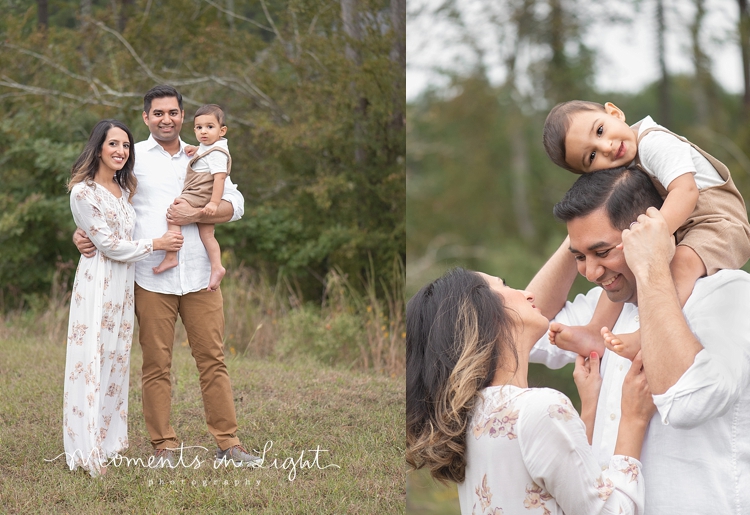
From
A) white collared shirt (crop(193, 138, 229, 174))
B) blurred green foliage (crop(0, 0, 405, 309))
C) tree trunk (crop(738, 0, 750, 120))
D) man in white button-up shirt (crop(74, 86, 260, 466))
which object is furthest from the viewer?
tree trunk (crop(738, 0, 750, 120))

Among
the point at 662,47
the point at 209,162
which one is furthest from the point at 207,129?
the point at 662,47

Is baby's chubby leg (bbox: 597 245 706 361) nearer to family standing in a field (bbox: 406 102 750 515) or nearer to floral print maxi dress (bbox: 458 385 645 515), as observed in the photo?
family standing in a field (bbox: 406 102 750 515)

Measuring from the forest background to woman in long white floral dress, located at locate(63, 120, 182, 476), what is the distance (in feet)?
23.5

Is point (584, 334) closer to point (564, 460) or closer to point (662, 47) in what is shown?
point (564, 460)

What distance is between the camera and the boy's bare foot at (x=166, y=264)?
10.6 feet

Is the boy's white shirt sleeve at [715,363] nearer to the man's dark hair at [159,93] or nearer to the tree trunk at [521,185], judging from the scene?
the man's dark hair at [159,93]

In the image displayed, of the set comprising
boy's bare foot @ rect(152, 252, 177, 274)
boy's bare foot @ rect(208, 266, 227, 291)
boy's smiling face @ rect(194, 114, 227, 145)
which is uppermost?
boy's smiling face @ rect(194, 114, 227, 145)

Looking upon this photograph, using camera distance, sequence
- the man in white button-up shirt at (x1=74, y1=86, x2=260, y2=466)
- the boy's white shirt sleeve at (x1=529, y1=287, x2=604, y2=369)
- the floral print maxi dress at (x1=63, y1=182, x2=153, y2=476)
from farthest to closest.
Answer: the man in white button-up shirt at (x1=74, y1=86, x2=260, y2=466) → the floral print maxi dress at (x1=63, y1=182, x2=153, y2=476) → the boy's white shirt sleeve at (x1=529, y1=287, x2=604, y2=369)

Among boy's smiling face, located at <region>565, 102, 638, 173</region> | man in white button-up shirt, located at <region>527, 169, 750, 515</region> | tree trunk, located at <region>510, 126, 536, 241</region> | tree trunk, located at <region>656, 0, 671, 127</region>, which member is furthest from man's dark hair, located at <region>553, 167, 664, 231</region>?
tree trunk, located at <region>510, 126, 536, 241</region>

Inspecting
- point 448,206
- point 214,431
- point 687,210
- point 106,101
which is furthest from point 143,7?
point 448,206

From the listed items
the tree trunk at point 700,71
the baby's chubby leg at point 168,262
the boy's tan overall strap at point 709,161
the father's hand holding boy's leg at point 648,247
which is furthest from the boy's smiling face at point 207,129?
the tree trunk at point 700,71

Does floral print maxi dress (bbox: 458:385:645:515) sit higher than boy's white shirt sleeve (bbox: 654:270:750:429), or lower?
lower

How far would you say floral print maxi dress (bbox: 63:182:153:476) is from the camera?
9.91 feet

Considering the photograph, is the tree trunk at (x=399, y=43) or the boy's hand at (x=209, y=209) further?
the tree trunk at (x=399, y=43)
